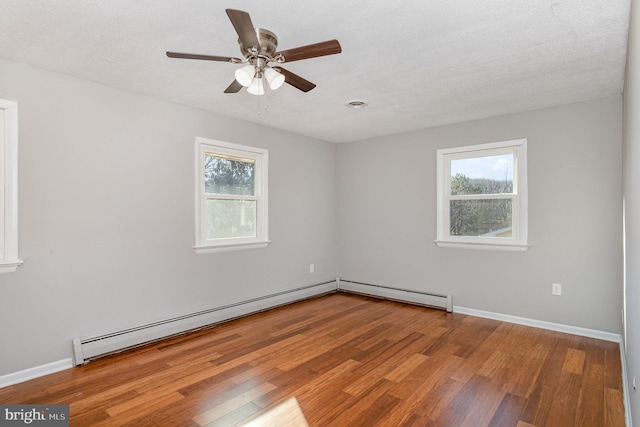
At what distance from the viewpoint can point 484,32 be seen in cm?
221

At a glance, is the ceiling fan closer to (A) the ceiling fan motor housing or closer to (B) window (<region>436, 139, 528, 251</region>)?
(A) the ceiling fan motor housing

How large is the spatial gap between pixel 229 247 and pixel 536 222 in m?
3.45

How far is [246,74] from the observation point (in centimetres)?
197

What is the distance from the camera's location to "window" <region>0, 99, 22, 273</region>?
260cm

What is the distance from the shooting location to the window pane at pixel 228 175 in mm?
3982

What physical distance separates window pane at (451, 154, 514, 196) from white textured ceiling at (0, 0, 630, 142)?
0.71 m

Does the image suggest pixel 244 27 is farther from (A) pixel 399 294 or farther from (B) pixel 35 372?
(A) pixel 399 294

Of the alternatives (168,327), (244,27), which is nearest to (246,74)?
(244,27)

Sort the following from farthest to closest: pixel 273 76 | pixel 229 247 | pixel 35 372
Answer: pixel 229 247, pixel 35 372, pixel 273 76

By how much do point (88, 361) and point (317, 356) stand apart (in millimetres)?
1930

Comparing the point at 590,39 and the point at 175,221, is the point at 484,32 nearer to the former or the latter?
the point at 590,39

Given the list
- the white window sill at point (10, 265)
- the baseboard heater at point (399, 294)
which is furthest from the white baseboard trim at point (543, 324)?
the white window sill at point (10, 265)

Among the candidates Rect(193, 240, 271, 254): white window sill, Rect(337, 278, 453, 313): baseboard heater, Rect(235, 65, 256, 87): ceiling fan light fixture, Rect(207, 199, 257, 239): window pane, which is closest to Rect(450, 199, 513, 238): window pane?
Rect(337, 278, 453, 313): baseboard heater

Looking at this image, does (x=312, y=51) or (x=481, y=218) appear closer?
(x=312, y=51)
